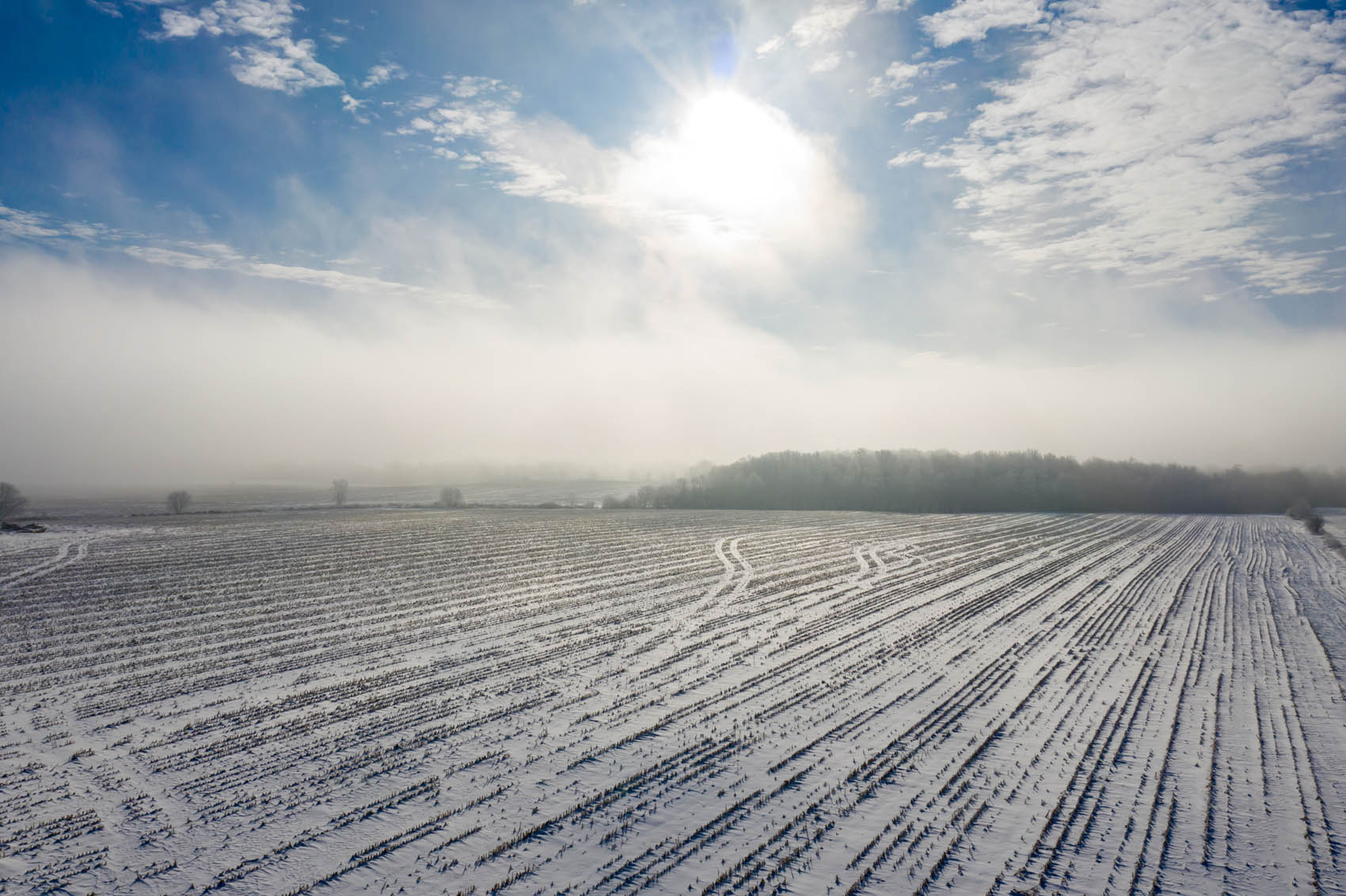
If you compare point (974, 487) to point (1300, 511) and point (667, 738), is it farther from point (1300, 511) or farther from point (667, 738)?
point (667, 738)

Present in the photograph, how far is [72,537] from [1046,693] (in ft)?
201

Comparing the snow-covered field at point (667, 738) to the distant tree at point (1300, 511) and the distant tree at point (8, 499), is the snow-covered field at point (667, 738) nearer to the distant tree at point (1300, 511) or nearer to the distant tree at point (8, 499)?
the distant tree at point (8, 499)

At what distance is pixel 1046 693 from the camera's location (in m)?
17.6

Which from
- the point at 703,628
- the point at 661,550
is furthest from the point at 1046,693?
the point at 661,550

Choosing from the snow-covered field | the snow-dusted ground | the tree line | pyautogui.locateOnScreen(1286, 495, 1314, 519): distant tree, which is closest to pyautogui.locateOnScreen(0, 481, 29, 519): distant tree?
the snow-dusted ground

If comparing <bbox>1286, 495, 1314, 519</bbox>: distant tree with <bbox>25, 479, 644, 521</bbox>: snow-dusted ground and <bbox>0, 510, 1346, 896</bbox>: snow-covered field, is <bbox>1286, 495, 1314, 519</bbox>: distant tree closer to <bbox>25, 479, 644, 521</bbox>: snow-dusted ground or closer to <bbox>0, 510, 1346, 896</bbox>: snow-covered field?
<bbox>0, 510, 1346, 896</bbox>: snow-covered field

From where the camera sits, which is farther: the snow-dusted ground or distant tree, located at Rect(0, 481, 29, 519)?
the snow-dusted ground

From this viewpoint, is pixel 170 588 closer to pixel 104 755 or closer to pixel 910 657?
pixel 104 755

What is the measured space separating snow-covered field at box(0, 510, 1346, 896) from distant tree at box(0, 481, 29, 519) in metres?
43.7

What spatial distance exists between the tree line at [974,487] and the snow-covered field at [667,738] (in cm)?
6271

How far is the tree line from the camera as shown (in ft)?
307

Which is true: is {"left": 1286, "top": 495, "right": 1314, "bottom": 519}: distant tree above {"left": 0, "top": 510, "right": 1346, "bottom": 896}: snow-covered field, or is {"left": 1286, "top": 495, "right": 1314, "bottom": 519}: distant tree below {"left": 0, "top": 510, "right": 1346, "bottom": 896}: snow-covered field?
above

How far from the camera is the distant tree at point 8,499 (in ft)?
210

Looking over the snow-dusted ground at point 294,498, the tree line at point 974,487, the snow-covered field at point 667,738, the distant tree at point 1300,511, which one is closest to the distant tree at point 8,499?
the snow-dusted ground at point 294,498
